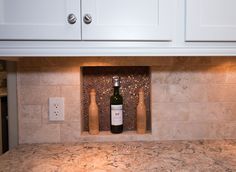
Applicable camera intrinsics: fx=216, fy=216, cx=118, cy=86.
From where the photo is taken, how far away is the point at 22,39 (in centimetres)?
81

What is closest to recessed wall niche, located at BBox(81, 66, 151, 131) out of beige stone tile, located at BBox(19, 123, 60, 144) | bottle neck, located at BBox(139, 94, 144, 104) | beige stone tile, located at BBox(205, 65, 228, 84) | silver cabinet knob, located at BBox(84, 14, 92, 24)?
bottle neck, located at BBox(139, 94, 144, 104)

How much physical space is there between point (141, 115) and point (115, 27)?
51cm

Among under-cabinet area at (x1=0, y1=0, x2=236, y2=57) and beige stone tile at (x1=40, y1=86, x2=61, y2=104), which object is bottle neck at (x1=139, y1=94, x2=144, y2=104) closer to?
under-cabinet area at (x1=0, y1=0, x2=236, y2=57)

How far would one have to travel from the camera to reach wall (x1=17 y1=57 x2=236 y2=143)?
3.68ft

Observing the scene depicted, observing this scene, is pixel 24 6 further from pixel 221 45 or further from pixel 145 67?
pixel 221 45

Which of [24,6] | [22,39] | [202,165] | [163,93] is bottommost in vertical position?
[202,165]

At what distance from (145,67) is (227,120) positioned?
20.6 inches

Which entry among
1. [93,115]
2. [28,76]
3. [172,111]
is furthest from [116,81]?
[28,76]

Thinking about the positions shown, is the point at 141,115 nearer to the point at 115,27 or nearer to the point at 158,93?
the point at 158,93

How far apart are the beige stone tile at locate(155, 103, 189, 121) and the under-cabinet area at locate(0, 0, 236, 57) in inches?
15.0

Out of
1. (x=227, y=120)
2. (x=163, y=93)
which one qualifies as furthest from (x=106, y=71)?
(x=227, y=120)

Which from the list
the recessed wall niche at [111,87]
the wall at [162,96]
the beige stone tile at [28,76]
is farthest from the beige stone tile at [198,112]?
the beige stone tile at [28,76]

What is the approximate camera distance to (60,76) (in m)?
1.13

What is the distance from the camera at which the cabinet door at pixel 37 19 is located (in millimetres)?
804
